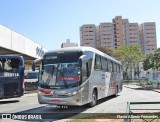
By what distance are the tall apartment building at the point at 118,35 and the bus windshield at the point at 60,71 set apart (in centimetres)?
13294

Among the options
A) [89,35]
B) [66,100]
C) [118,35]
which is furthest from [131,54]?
[66,100]

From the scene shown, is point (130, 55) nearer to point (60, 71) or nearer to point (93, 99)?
point (93, 99)

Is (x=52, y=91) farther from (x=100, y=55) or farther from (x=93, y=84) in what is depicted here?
(x=100, y=55)

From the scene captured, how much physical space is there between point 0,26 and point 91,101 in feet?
51.6

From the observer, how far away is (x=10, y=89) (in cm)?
1927

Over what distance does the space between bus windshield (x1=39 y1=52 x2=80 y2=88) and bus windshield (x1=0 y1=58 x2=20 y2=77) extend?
5.43m

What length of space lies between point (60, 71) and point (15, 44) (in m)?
19.2

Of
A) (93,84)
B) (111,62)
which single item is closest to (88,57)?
(93,84)

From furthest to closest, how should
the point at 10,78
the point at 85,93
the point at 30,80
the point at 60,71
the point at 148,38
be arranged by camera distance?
the point at 148,38 → the point at 30,80 → the point at 10,78 → the point at 85,93 → the point at 60,71

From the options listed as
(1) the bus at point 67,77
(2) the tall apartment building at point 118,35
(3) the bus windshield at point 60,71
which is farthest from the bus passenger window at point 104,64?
(2) the tall apartment building at point 118,35

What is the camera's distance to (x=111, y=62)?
21.1m

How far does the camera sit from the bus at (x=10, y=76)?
61.9 feet

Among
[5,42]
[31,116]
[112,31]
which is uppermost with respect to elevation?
[112,31]

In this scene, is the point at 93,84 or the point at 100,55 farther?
the point at 100,55
